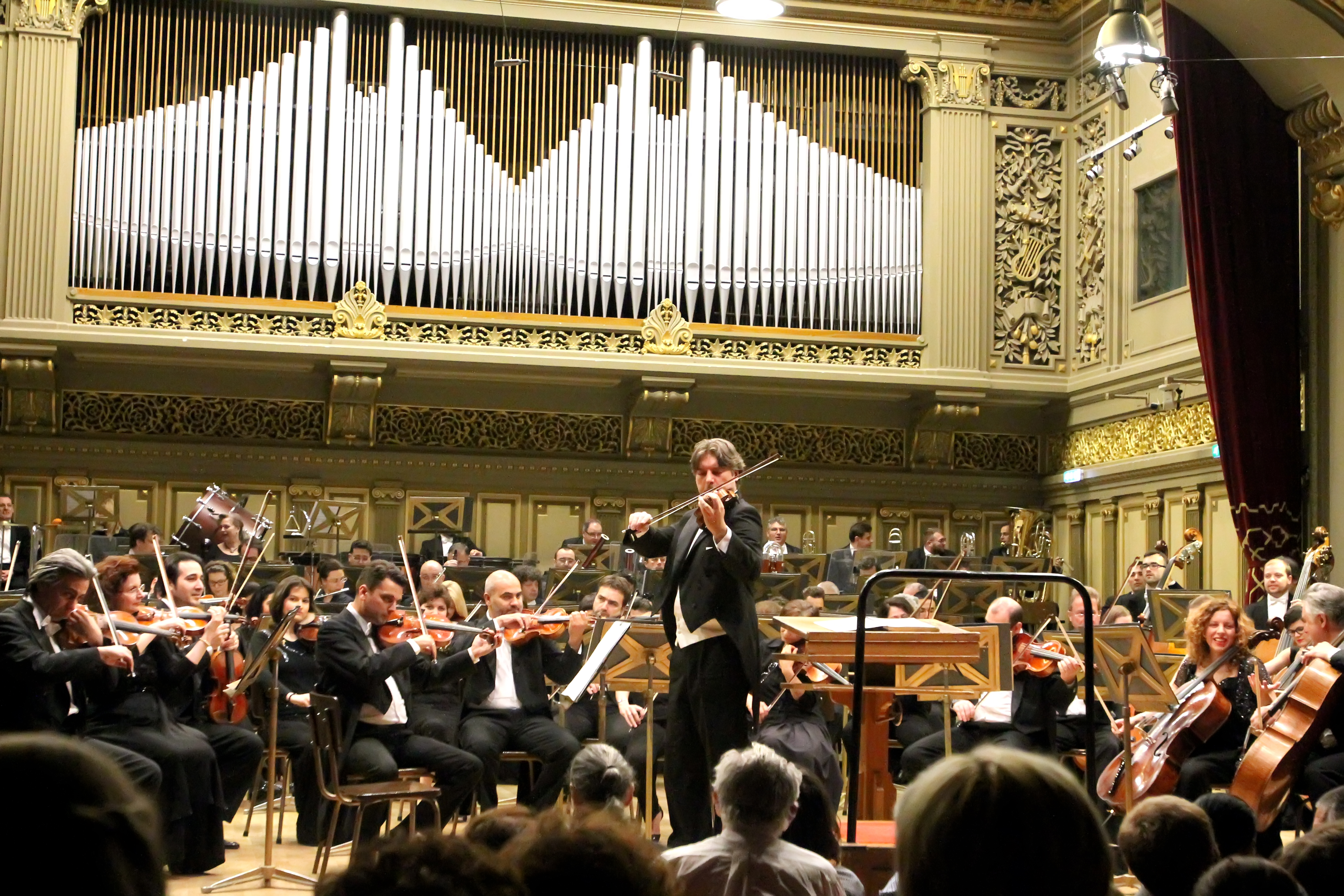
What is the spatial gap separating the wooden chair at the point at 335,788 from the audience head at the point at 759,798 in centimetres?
252

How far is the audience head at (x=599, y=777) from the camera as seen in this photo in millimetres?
4070

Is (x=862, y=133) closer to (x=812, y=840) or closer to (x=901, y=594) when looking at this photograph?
(x=901, y=594)

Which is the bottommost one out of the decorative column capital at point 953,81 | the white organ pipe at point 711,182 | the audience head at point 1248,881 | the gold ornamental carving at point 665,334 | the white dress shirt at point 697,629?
the audience head at point 1248,881

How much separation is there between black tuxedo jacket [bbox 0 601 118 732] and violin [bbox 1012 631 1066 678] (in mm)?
3614

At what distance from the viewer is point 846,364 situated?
11.9m

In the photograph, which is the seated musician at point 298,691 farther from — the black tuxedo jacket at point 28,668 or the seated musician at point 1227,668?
the seated musician at point 1227,668

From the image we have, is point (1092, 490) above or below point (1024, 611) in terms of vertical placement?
above

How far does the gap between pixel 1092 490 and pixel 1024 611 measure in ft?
9.88

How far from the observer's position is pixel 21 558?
928 cm

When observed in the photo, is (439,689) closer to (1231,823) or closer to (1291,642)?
(1291,642)

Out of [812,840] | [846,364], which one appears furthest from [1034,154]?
[812,840]

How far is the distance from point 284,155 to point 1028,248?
18.8ft

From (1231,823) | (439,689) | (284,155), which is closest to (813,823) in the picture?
(1231,823)

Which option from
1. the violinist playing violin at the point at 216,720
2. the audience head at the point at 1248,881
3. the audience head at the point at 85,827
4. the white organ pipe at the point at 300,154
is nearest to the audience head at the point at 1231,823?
the audience head at the point at 1248,881
